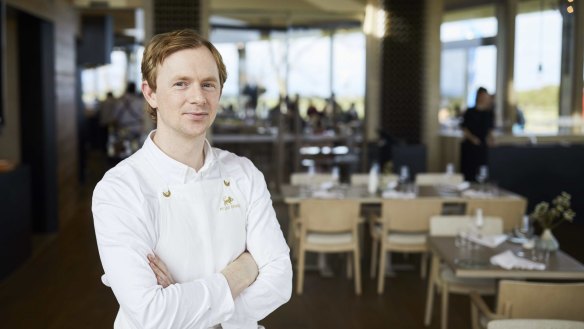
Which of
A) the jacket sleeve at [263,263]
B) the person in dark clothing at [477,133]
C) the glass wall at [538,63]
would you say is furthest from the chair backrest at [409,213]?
the glass wall at [538,63]

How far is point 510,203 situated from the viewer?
6.05 meters

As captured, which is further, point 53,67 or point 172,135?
point 53,67

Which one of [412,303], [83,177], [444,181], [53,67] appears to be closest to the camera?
[412,303]

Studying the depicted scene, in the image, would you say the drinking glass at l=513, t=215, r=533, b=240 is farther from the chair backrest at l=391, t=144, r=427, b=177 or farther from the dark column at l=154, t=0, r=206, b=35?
the dark column at l=154, t=0, r=206, b=35

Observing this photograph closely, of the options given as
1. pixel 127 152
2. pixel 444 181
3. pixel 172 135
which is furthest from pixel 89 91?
pixel 172 135

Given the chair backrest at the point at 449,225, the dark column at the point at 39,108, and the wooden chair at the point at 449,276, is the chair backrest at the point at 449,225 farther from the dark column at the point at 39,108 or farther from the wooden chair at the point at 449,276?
the dark column at the point at 39,108

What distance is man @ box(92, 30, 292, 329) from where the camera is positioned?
5.51 ft

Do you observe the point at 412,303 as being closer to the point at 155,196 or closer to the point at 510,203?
the point at 510,203

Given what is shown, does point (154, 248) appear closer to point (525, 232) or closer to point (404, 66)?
point (525, 232)

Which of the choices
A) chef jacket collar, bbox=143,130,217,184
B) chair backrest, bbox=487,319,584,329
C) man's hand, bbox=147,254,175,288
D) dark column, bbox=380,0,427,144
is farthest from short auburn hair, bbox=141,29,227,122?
dark column, bbox=380,0,427,144

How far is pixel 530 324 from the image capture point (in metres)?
2.83

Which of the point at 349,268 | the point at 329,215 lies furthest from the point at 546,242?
the point at 349,268

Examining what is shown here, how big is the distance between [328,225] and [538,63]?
6.92m

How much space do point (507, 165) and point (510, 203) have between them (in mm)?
4128
